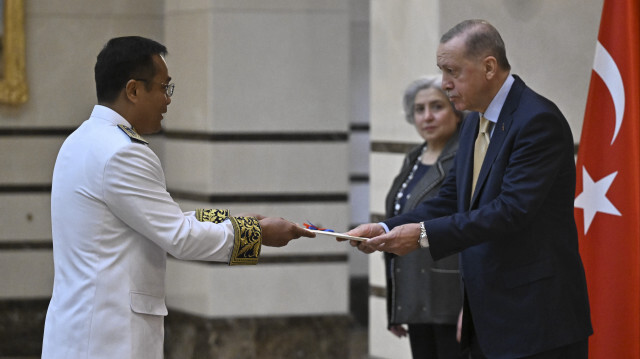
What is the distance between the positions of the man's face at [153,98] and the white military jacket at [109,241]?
83 millimetres

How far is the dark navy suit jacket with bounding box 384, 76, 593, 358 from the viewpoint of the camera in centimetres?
295

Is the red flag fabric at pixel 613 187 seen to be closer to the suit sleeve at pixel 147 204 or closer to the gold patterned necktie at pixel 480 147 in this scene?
the gold patterned necktie at pixel 480 147

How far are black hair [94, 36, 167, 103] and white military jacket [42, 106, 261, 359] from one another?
0.27ft

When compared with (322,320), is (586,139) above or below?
above

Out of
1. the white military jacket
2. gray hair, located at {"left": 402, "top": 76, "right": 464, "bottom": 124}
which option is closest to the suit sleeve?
the white military jacket

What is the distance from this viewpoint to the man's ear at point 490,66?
10.2 ft

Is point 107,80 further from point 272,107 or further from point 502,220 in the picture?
point 272,107

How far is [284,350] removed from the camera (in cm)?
634

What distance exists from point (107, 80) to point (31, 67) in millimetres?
4132

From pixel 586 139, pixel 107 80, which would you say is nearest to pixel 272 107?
pixel 586 139

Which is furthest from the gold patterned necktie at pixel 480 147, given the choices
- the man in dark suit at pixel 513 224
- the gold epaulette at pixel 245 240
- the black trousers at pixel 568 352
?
the gold epaulette at pixel 245 240

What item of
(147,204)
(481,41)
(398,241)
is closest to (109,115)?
(147,204)

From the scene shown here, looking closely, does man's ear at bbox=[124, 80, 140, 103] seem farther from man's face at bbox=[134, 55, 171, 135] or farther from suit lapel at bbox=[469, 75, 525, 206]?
suit lapel at bbox=[469, 75, 525, 206]

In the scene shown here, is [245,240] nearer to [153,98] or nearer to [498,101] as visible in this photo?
[153,98]
